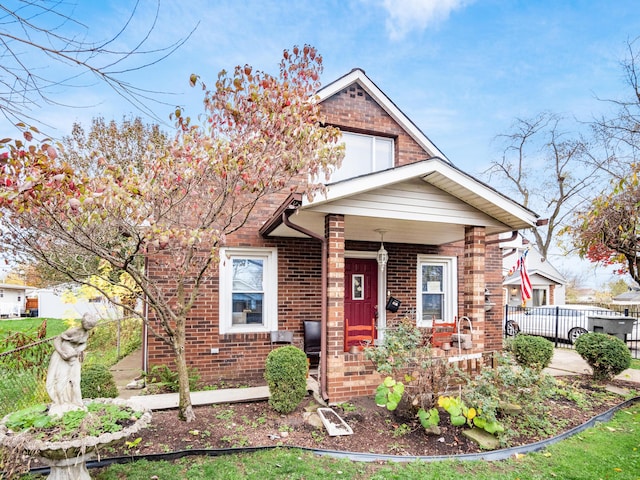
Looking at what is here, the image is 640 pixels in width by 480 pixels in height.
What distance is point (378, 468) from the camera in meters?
3.80

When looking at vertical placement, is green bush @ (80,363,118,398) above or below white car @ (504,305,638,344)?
above

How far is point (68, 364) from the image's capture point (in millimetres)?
3412

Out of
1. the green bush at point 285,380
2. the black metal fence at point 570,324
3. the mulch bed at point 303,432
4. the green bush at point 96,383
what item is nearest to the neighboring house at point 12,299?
the green bush at point 96,383

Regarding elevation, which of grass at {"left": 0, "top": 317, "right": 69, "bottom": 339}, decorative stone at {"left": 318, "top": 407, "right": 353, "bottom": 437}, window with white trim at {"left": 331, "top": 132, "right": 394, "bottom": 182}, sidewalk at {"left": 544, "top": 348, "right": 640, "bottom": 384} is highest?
window with white trim at {"left": 331, "top": 132, "right": 394, "bottom": 182}

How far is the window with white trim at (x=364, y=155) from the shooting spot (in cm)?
837

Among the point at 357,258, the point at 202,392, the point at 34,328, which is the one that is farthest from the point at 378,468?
the point at 34,328

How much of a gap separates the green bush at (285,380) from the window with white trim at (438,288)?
4615 mm

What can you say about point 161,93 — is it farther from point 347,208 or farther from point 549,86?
point 549,86

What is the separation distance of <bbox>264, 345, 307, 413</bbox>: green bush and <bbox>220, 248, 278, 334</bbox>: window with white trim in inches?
87.7

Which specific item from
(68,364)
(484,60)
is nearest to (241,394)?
(68,364)

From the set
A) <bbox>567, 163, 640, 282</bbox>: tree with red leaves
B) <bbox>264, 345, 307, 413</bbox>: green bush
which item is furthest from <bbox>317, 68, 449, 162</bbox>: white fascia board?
<bbox>264, 345, 307, 413</bbox>: green bush

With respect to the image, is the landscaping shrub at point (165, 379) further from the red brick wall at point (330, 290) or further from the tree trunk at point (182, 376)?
the tree trunk at point (182, 376)

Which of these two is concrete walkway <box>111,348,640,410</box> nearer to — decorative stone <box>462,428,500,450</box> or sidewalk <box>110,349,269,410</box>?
sidewalk <box>110,349,269,410</box>

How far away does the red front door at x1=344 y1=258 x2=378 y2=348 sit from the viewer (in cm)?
830
